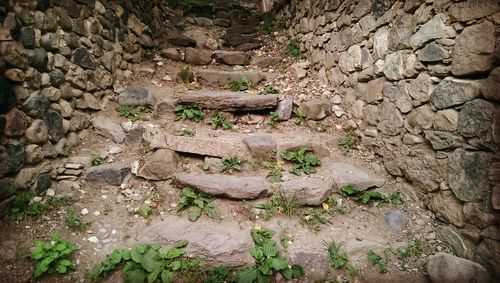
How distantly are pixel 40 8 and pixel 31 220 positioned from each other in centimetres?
211

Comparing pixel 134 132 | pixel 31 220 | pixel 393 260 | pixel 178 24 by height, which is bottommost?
pixel 393 260

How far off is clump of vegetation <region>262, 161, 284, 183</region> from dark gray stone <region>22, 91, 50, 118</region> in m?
2.43

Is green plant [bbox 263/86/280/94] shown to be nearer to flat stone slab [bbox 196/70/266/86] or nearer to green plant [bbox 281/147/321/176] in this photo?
flat stone slab [bbox 196/70/266/86]

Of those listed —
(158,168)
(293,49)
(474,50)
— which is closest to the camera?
(474,50)

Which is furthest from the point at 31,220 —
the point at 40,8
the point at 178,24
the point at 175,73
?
the point at 178,24

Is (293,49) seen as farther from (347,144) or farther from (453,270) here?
(453,270)

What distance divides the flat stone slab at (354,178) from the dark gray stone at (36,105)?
318cm

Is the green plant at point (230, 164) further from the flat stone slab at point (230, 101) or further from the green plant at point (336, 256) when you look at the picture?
the green plant at point (336, 256)

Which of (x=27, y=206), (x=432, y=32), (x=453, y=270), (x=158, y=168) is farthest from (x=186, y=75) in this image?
(x=453, y=270)

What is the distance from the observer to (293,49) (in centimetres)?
556

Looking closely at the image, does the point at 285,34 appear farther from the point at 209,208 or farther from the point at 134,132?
the point at 209,208

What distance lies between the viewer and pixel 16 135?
8.73 feet

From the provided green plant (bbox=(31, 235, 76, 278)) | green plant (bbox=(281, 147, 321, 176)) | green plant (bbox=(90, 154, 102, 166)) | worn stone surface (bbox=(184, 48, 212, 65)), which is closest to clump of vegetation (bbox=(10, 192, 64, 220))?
green plant (bbox=(31, 235, 76, 278))

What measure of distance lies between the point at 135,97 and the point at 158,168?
4.93ft
